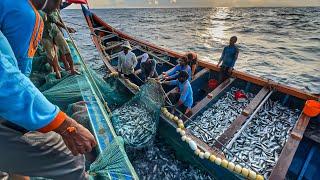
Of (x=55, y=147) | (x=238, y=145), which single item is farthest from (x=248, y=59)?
(x=55, y=147)

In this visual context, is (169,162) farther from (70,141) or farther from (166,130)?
(70,141)

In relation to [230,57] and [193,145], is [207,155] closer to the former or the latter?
[193,145]

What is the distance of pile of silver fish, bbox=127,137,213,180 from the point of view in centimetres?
591

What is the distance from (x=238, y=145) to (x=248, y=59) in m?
16.6

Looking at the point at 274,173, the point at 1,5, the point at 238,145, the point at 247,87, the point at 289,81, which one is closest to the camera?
the point at 1,5

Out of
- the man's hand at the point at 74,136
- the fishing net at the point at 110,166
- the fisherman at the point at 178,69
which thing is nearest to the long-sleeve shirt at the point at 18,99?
the man's hand at the point at 74,136

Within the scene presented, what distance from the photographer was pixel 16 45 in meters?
2.00

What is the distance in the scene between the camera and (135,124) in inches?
265

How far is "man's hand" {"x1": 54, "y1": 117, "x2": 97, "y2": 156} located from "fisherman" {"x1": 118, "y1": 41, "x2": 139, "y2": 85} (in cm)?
683

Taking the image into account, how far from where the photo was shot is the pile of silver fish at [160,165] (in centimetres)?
591

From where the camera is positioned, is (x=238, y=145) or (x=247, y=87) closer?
(x=238, y=145)

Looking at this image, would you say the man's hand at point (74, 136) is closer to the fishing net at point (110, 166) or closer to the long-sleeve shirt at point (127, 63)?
the fishing net at point (110, 166)

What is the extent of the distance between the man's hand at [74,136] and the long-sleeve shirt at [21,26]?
76cm

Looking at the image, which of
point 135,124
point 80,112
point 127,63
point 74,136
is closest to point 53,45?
point 127,63
